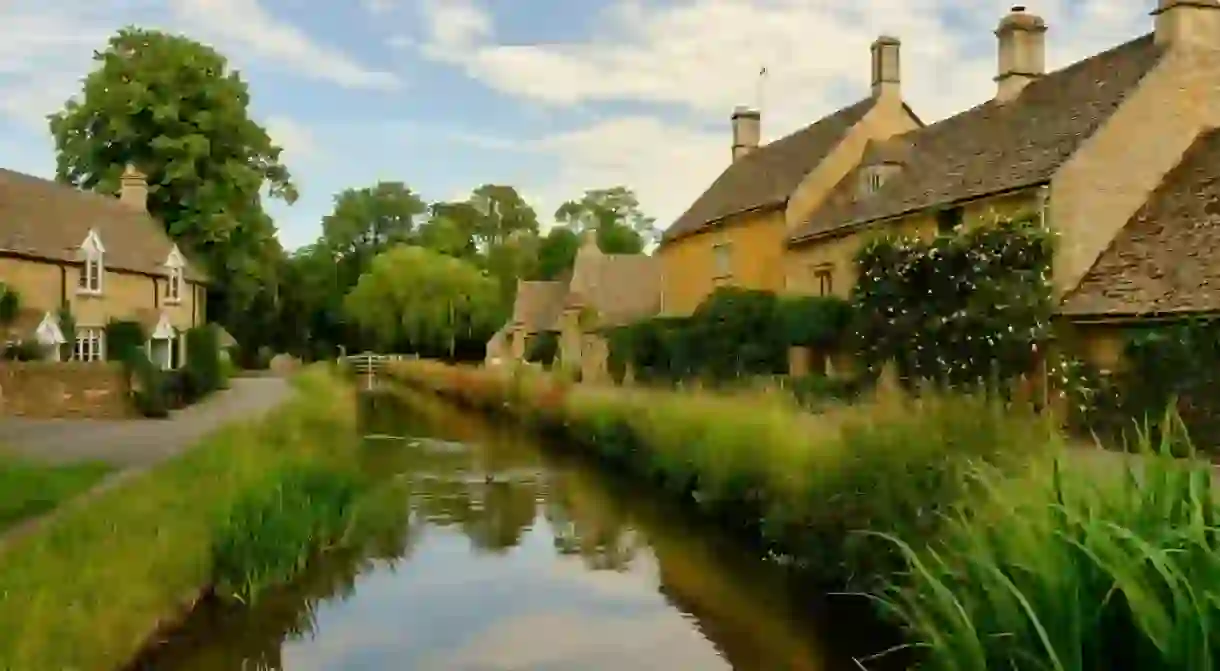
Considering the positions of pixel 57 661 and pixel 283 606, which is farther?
pixel 283 606

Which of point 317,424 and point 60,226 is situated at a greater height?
point 60,226

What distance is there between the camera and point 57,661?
22.7ft

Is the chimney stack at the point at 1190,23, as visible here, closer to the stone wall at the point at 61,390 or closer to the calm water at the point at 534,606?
the calm water at the point at 534,606

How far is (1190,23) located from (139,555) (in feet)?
78.3

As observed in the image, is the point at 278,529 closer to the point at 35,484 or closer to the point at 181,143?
the point at 35,484

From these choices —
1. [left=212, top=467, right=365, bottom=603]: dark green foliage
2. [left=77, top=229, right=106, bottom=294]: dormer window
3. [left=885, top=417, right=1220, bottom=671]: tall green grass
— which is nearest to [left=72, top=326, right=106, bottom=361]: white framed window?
[left=77, top=229, right=106, bottom=294]: dormer window

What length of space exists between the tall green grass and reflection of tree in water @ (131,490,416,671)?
21.0 ft

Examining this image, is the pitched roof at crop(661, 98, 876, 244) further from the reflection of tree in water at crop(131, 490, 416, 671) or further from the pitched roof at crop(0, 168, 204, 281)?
the reflection of tree in water at crop(131, 490, 416, 671)

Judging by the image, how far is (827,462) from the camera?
11797mm

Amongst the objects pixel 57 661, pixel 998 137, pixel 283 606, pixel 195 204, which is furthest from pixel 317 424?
pixel 195 204

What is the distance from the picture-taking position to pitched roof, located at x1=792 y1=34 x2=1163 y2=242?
77.1ft

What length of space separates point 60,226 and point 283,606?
98.6 feet

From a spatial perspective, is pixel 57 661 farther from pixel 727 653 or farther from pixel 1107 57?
pixel 1107 57

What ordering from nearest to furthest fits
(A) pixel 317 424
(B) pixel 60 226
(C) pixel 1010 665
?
(C) pixel 1010 665
(A) pixel 317 424
(B) pixel 60 226
